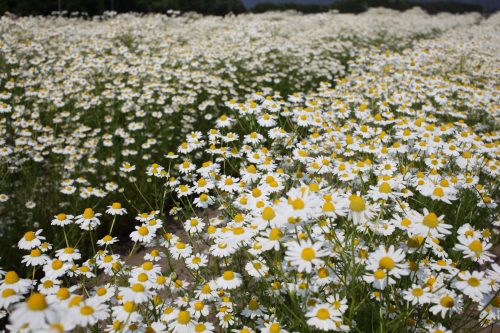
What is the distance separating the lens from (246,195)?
8.39 ft

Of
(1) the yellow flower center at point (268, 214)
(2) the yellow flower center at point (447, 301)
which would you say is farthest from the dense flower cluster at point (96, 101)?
(2) the yellow flower center at point (447, 301)

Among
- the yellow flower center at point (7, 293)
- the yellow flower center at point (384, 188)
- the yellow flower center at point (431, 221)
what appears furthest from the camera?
the yellow flower center at point (384, 188)

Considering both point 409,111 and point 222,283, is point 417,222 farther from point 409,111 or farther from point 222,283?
point 409,111

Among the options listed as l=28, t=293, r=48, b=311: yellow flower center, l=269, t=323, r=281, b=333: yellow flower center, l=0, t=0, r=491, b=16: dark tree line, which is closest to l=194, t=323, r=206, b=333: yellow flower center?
l=269, t=323, r=281, b=333: yellow flower center

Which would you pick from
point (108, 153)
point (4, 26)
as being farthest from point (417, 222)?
point (4, 26)

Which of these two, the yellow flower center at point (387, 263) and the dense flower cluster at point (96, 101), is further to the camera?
the dense flower cluster at point (96, 101)

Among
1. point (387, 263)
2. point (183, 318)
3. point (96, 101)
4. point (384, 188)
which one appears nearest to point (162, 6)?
point (96, 101)

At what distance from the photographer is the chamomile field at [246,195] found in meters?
1.90

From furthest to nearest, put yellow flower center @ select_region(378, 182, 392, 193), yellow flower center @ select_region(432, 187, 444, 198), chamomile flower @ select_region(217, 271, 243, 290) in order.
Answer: yellow flower center @ select_region(378, 182, 392, 193) < yellow flower center @ select_region(432, 187, 444, 198) < chamomile flower @ select_region(217, 271, 243, 290)

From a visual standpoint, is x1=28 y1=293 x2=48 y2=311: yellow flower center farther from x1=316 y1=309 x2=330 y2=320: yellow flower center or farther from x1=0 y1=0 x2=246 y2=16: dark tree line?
x1=0 y1=0 x2=246 y2=16: dark tree line

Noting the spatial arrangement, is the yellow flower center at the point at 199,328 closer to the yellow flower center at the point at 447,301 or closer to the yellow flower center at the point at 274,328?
the yellow flower center at the point at 274,328

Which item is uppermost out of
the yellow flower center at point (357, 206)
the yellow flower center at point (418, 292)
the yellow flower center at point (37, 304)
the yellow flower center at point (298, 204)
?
the yellow flower center at point (298, 204)

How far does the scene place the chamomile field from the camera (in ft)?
6.24

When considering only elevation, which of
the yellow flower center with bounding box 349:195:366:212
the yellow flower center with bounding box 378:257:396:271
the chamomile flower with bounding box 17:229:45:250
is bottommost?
the chamomile flower with bounding box 17:229:45:250
